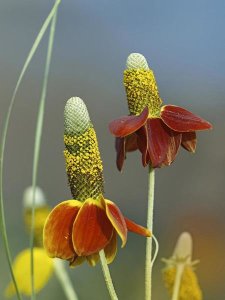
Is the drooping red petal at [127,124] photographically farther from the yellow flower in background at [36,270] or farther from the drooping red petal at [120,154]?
the yellow flower in background at [36,270]

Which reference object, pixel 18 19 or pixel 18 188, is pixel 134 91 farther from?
pixel 18 19

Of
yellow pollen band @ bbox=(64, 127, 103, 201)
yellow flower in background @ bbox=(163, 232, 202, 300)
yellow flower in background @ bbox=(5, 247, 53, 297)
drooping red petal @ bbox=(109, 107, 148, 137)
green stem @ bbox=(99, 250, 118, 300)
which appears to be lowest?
yellow flower in background @ bbox=(5, 247, 53, 297)

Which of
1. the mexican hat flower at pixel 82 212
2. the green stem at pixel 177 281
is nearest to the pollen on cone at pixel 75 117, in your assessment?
the mexican hat flower at pixel 82 212

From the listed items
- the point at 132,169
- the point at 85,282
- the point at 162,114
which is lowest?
the point at 85,282

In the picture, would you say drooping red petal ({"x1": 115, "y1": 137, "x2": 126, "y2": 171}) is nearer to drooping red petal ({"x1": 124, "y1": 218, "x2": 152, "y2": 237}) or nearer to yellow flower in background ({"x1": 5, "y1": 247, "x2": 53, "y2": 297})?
drooping red petal ({"x1": 124, "y1": 218, "x2": 152, "y2": 237})

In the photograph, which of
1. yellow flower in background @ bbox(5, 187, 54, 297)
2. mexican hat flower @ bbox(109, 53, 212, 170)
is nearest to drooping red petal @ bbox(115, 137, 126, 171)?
mexican hat flower @ bbox(109, 53, 212, 170)

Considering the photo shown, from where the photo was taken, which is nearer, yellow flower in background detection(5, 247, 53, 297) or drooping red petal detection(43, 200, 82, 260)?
drooping red petal detection(43, 200, 82, 260)

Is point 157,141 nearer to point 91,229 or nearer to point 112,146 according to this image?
point 91,229

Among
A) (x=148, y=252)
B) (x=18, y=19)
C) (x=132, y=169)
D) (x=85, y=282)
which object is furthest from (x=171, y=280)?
(x=18, y=19)
